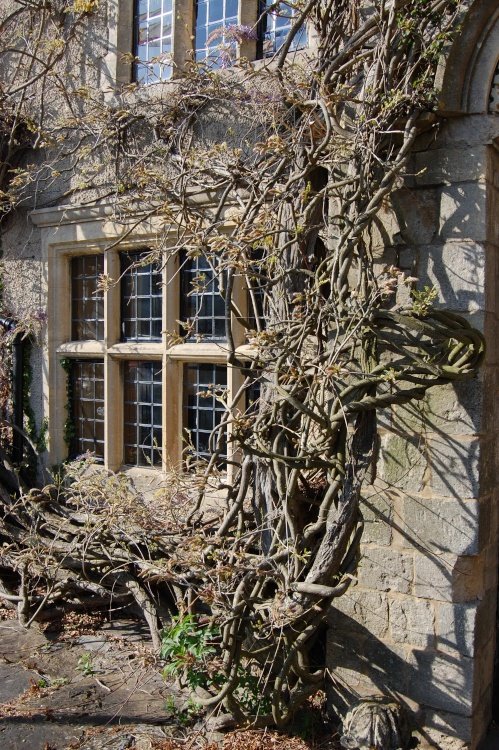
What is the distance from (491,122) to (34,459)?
4.21 meters

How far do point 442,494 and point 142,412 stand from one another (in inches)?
102

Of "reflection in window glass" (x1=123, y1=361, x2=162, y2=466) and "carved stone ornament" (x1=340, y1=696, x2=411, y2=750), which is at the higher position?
"reflection in window glass" (x1=123, y1=361, x2=162, y2=466)

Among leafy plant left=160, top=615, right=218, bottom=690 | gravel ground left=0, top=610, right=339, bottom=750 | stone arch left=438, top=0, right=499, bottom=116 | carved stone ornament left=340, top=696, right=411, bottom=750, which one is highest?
stone arch left=438, top=0, right=499, bottom=116

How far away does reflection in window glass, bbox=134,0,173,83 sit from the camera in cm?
508

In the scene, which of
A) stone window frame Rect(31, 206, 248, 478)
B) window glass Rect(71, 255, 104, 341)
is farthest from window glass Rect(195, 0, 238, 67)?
window glass Rect(71, 255, 104, 341)

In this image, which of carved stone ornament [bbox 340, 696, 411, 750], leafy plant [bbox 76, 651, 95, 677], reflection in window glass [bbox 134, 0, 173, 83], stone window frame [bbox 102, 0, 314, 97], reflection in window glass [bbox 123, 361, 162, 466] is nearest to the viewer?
carved stone ornament [bbox 340, 696, 411, 750]

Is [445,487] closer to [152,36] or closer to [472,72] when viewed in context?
[472,72]

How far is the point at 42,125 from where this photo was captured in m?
5.63

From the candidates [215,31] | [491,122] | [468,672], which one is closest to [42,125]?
[215,31]

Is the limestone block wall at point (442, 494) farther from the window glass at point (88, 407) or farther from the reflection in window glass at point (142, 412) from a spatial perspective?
the window glass at point (88, 407)

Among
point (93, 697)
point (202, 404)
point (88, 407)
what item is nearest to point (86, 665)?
point (93, 697)

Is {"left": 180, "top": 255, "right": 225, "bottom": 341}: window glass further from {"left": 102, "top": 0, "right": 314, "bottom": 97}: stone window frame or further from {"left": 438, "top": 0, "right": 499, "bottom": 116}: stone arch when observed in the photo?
{"left": 438, "top": 0, "right": 499, "bottom": 116}: stone arch

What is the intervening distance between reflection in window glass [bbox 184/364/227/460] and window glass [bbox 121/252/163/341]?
1.47 ft

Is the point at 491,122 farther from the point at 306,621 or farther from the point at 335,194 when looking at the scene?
the point at 306,621
